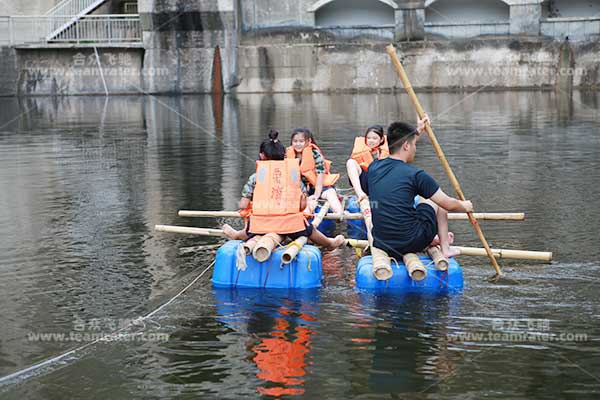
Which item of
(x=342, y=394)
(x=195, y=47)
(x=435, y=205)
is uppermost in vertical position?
(x=195, y=47)

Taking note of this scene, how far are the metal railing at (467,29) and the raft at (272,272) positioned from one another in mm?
36902

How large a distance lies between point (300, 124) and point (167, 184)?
40.4 feet

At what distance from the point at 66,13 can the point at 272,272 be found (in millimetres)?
38794

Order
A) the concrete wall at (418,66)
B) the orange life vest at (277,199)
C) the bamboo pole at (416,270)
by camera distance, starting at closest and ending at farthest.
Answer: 1. the bamboo pole at (416,270)
2. the orange life vest at (277,199)
3. the concrete wall at (418,66)

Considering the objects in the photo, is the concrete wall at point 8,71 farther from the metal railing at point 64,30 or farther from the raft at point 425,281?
the raft at point 425,281

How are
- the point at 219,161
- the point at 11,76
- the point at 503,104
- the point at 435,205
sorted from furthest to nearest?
the point at 11,76, the point at 503,104, the point at 219,161, the point at 435,205

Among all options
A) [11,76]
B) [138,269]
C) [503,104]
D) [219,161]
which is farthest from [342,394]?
[11,76]

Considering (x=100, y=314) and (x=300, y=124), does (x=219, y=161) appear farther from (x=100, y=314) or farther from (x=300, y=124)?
(x=100, y=314)

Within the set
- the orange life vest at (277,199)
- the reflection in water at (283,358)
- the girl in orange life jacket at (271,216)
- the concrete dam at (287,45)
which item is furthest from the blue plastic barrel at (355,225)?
the concrete dam at (287,45)

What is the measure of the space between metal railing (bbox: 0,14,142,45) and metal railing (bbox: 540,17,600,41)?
62.6ft

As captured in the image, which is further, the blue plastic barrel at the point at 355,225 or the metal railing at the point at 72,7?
the metal railing at the point at 72,7

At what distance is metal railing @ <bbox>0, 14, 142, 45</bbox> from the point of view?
45.3 m

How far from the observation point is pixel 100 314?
862 cm

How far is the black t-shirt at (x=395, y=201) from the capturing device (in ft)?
30.0
